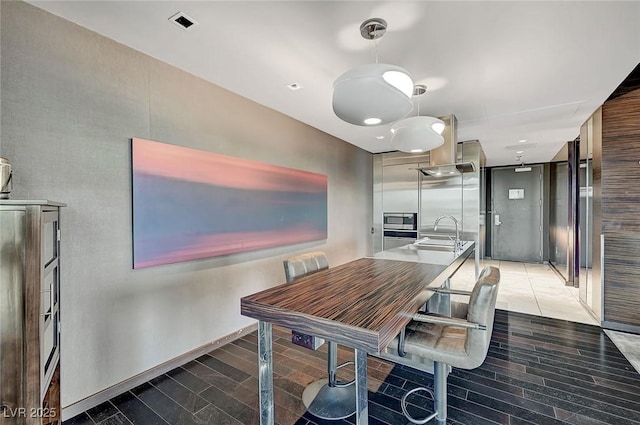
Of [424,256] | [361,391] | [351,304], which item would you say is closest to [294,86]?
[424,256]

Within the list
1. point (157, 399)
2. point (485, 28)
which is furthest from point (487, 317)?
point (157, 399)

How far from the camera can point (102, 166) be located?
2066mm

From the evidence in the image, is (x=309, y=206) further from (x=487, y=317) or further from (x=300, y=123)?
(x=487, y=317)

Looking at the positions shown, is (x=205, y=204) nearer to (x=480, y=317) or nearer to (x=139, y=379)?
(x=139, y=379)

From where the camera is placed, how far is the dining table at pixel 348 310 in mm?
1176

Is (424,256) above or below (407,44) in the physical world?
below

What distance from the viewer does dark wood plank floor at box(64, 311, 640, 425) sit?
74.1 inches

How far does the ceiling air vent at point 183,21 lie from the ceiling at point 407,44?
0.03 m

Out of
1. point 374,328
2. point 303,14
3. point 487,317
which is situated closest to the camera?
point 374,328

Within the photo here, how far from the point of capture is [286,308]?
136 centimetres

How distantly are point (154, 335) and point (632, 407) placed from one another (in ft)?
11.6

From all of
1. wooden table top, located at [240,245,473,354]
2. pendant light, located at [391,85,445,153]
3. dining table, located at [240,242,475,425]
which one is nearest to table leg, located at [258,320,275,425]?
dining table, located at [240,242,475,425]

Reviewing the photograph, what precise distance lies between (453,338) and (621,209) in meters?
3.00

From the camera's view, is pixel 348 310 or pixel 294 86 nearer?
pixel 348 310
